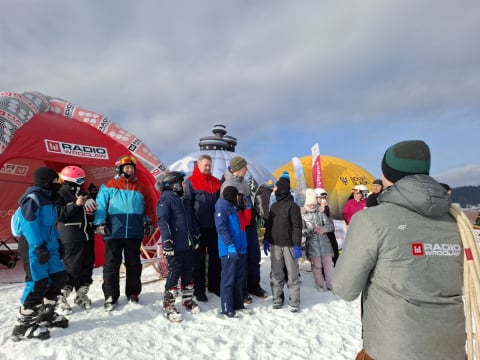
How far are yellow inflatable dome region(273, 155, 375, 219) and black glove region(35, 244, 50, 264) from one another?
17.8m

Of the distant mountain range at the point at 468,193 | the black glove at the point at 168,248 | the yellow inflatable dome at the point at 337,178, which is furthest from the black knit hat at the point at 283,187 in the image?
the distant mountain range at the point at 468,193

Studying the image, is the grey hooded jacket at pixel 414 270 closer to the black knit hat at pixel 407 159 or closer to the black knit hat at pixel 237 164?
the black knit hat at pixel 407 159

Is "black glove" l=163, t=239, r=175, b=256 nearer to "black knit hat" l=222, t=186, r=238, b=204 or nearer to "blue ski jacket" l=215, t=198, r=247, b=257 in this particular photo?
"blue ski jacket" l=215, t=198, r=247, b=257

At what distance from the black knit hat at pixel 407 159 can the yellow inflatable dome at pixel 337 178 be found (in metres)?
18.5

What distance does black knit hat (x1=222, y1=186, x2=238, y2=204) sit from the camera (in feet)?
14.0

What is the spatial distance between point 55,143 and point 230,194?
188 inches

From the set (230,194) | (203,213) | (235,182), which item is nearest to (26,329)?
(203,213)

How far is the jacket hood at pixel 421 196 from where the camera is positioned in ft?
4.77

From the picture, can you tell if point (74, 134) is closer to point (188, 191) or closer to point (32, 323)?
point (188, 191)

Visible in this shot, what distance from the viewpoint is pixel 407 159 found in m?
1.61

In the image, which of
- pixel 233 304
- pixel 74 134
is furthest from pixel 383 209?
pixel 74 134

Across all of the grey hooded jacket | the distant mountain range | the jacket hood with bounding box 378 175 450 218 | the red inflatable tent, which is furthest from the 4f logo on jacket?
the distant mountain range

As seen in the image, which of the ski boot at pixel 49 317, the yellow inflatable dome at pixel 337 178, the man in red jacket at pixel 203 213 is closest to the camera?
the ski boot at pixel 49 317

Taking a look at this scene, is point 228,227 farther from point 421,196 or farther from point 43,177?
point 421,196
